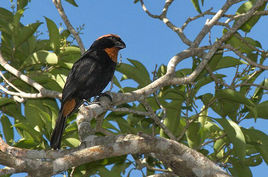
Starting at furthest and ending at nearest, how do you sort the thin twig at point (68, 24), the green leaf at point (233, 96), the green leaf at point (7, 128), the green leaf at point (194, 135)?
the green leaf at point (7, 128)
the thin twig at point (68, 24)
the green leaf at point (194, 135)
the green leaf at point (233, 96)

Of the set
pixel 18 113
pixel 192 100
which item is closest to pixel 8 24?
pixel 18 113

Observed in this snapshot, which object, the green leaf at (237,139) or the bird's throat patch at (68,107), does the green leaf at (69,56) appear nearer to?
the bird's throat patch at (68,107)

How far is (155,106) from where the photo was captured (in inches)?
209

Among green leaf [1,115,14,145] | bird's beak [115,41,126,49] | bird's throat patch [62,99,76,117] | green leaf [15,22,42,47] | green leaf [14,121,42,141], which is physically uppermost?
green leaf [15,22,42,47]

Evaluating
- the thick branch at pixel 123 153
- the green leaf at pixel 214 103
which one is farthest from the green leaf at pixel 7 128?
the green leaf at pixel 214 103

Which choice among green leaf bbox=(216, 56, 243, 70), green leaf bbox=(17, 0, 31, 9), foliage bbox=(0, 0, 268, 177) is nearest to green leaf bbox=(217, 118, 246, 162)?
foliage bbox=(0, 0, 268, 177)

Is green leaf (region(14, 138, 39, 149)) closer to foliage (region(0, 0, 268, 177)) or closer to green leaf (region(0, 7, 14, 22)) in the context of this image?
foliage (region(0, 0, 268, 177))

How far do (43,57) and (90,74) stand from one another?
2.45ft

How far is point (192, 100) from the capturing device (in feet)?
16.2

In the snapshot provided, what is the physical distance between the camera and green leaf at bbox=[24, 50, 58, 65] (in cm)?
518

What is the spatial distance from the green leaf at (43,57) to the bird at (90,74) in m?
0.31

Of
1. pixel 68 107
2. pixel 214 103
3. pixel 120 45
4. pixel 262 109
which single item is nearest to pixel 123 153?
pixel 68 107

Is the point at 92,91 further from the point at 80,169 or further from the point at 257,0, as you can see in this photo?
the point at 257,0

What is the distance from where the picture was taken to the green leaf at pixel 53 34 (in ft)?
17.2
